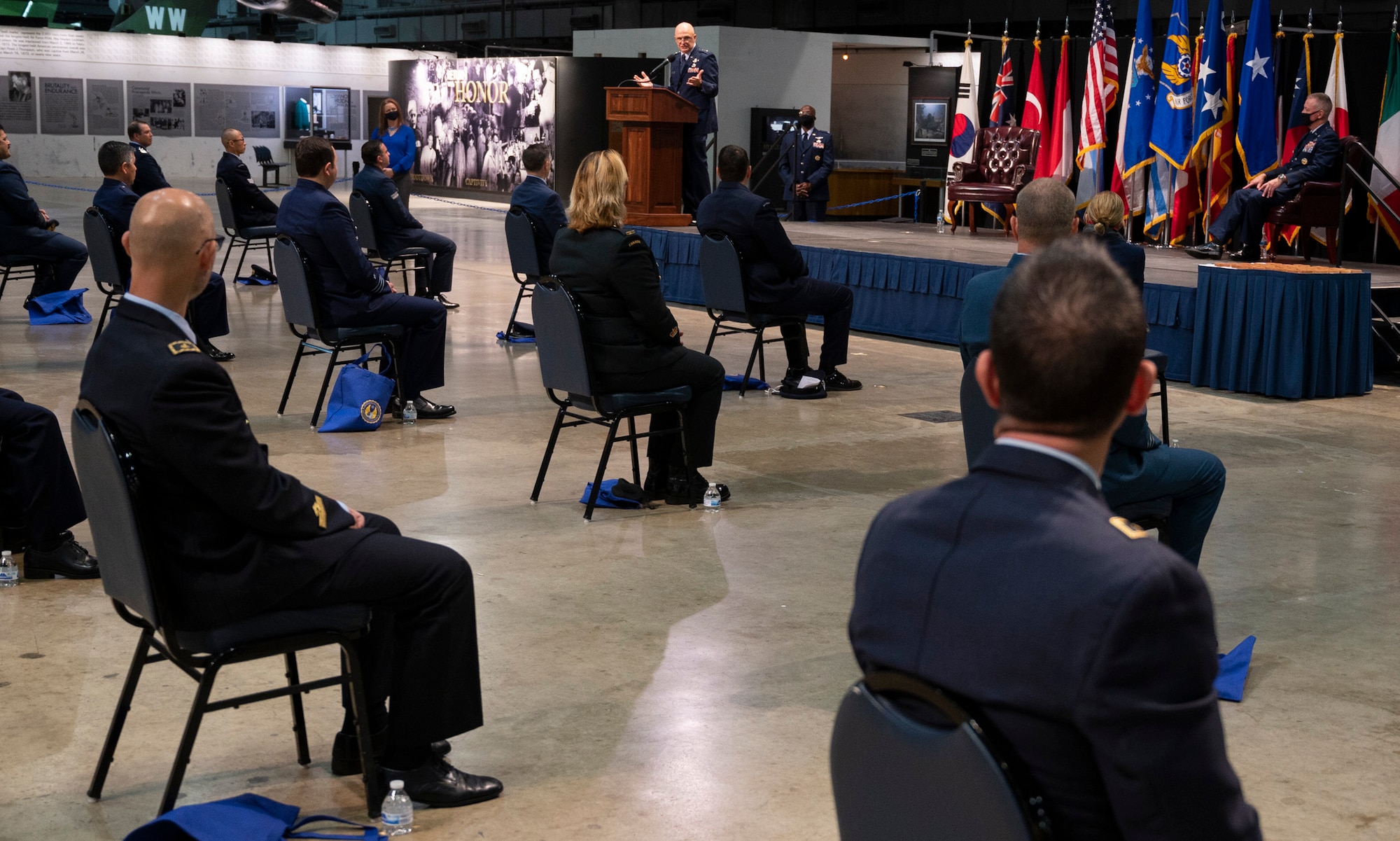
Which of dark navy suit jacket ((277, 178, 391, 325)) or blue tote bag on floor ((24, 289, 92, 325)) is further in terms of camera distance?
blue tote bag on floor ((24, 289, 92, 325))

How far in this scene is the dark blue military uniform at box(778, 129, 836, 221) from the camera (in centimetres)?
1323

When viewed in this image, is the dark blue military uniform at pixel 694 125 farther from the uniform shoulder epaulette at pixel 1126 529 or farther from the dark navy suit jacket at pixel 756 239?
the uniform shoulder epaulette at pixel 1126 529

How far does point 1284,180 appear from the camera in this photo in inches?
370

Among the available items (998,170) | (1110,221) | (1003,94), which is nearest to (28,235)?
(1110,221)

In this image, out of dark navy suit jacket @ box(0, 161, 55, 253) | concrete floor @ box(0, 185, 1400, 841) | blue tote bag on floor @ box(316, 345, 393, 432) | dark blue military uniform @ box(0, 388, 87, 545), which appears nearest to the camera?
concrete floor @ box(0, 185, 1400, 841)

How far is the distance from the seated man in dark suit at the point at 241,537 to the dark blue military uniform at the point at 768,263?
4.50 metres

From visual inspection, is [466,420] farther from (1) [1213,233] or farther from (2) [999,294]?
(1) [1213,233]

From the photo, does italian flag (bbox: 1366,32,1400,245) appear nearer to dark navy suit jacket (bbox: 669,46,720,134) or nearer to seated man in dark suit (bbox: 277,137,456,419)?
dark navy suit jacket (bbox: 669,46,720,134)

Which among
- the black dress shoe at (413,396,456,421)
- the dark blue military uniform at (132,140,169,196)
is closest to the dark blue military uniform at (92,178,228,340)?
the dark blue military uniform at (132,140,169,196)

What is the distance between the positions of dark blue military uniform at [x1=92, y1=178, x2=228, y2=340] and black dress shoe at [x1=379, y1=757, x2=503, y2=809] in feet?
A: 18.6

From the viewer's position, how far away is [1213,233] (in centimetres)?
1026

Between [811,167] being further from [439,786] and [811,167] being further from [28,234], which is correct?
[439,786]

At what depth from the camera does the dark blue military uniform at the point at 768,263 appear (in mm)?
6961

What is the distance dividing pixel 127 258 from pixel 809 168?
281 inches
